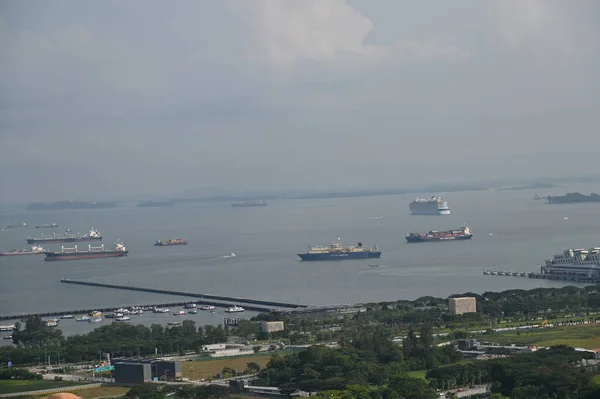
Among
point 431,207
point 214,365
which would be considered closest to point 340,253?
point 214,365

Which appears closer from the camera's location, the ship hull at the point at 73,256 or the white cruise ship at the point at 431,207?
the ship hull at the point at 73,256

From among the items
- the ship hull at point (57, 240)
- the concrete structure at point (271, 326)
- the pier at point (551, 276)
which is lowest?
the concrete structure at point (271, 326)

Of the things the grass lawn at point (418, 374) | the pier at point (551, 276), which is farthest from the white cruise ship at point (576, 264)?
the grass lawn at point (418, 374)

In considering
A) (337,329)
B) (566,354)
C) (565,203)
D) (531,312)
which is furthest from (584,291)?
(565,203)

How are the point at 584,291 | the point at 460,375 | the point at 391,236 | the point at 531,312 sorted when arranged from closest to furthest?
the point at 460,375
the point at 531,312
the point at 584,291
the point at 391,236

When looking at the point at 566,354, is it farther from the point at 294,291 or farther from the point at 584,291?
the point at 294,291

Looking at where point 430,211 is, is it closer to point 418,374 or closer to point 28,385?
point 418,374

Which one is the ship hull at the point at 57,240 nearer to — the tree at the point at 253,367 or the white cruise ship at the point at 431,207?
the white cruise ship at the point at 431,207
